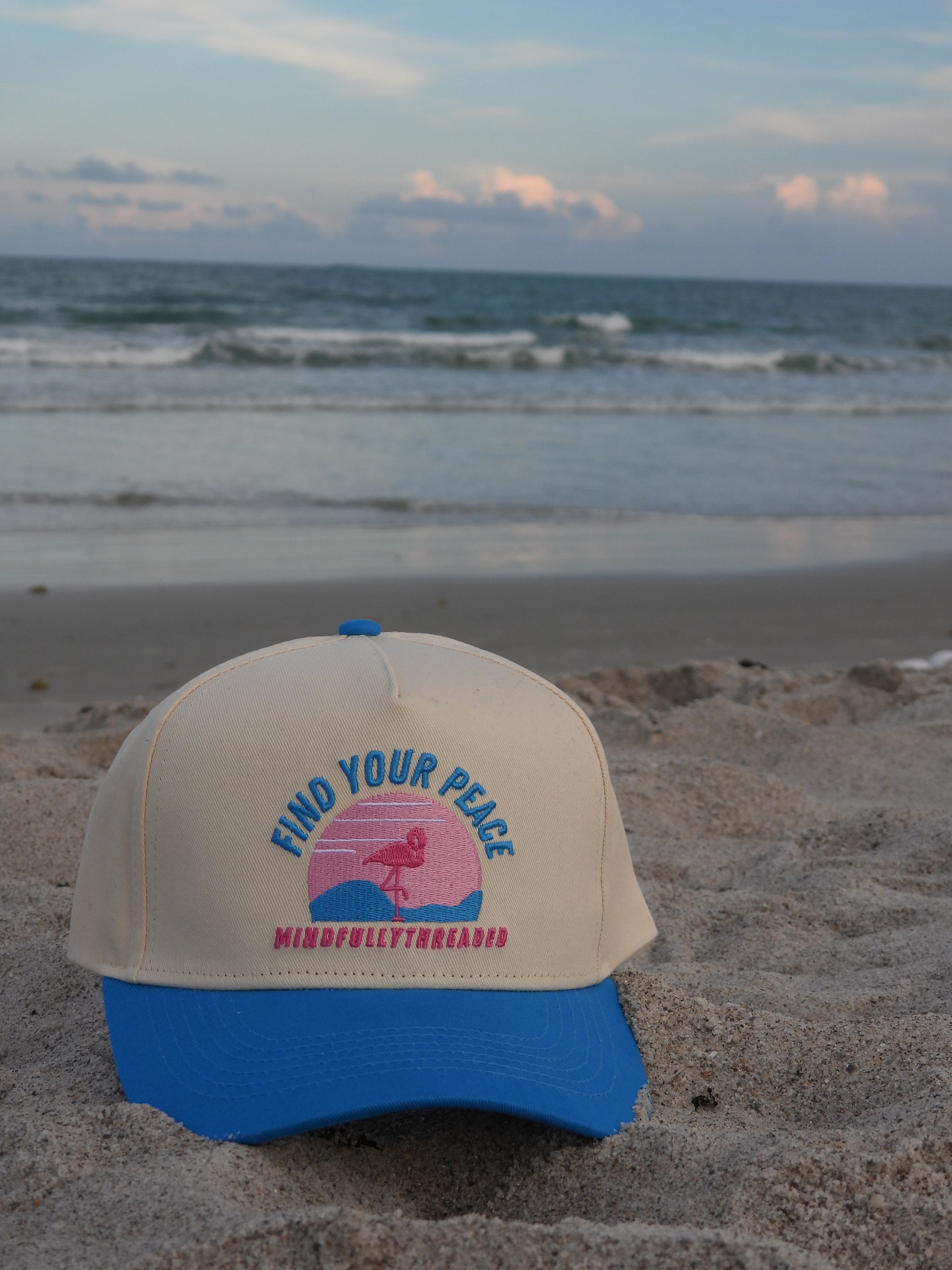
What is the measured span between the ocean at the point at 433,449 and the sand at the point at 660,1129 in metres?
3.64

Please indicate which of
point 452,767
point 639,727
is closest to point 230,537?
point 639,727

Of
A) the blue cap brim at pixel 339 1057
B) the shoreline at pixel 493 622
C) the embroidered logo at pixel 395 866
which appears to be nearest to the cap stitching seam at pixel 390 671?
the embroidered logo at pixel 395 866

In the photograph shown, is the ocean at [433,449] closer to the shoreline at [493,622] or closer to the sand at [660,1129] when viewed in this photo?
the shoreline at [493,622]

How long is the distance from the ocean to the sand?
3642 mm

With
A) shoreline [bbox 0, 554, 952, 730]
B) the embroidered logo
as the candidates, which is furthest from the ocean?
the embroidered logo

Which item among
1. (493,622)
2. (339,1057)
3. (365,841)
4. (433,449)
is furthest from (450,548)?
(339,1057)

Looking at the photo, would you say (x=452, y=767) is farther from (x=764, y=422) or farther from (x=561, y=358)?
(x=561, y=358)

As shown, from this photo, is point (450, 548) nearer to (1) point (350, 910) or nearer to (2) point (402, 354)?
(1) point (350, 910)

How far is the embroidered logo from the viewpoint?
1.47 metres

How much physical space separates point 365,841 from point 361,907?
8 cm

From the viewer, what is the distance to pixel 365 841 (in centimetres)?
148

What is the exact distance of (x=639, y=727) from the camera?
3.84 meters

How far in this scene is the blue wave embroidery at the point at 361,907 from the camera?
4.80 ft

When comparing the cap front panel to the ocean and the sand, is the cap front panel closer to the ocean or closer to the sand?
the sand
